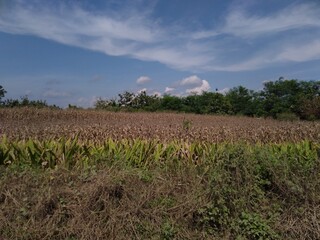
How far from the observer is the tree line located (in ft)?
107

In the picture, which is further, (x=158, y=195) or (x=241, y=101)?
(x=241, y=101)

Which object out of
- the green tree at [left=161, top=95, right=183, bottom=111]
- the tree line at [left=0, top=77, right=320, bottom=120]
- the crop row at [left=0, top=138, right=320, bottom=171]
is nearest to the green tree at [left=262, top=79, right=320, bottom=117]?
the tree line at [left=0, top=77, right=320, bottom=120]

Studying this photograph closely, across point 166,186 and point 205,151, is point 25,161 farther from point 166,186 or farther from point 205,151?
point 205,151

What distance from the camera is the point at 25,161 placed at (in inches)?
204

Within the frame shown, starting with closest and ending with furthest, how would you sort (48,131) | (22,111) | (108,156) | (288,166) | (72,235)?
(72,235), (288,166), (108,156), (48,131), (22,111)

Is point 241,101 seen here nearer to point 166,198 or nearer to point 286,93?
point 286,93

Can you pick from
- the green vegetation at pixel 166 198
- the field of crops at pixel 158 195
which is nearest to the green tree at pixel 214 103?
the field of crops at pixel 158 195

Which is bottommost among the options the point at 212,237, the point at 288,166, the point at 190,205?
the point at 212,237

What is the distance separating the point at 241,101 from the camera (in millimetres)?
35625

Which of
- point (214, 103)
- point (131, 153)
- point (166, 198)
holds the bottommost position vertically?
point (166, 198)

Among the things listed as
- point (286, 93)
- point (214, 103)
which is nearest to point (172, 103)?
point (214, 103)

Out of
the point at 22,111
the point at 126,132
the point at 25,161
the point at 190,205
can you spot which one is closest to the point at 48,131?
the point at 126,132

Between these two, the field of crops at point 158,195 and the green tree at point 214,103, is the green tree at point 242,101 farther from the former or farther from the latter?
the field of crops at point 158,195

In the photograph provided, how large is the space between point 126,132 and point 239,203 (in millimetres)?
5046
